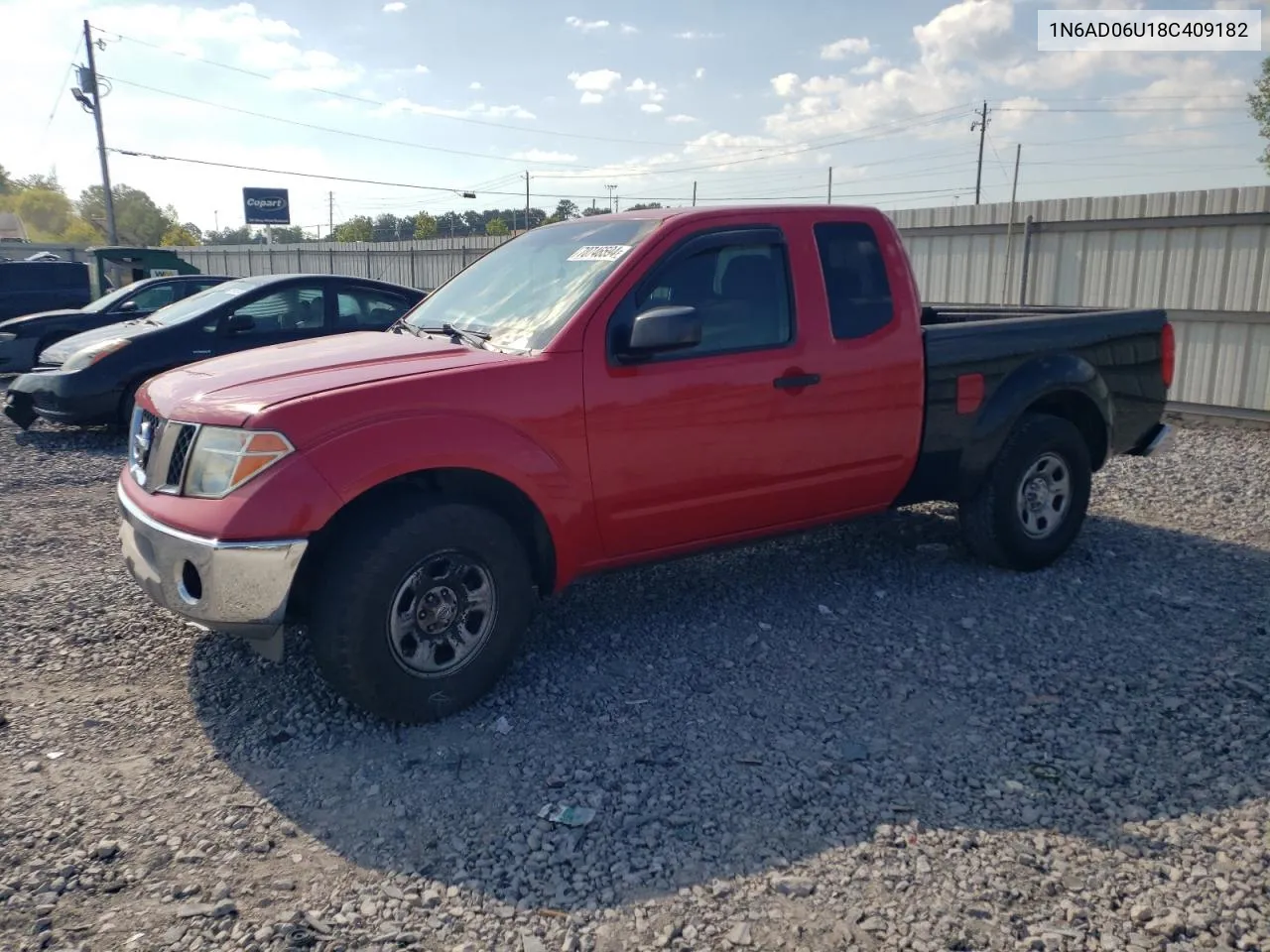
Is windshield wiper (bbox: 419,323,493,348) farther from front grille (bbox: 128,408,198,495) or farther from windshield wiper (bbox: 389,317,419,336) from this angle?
front grille (bbox: 128,408,198,495)

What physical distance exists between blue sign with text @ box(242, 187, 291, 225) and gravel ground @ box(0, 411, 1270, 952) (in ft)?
175

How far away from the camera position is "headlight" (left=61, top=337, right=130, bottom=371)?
9258mm

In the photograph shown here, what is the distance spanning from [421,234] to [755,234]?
49410 mm

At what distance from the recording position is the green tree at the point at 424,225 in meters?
52.2

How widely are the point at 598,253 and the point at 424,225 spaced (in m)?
53.7

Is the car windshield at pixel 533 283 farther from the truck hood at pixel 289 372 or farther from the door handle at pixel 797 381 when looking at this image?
the door handle at pixel 797 381

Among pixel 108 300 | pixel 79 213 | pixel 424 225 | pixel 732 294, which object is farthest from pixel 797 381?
pixel 79 213

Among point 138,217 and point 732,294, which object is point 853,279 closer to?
point 732,294

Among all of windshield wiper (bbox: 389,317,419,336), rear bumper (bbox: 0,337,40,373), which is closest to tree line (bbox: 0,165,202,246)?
rear bumper (bbox: 0,337,40,373)

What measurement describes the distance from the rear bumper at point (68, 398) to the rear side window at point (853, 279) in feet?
23.4

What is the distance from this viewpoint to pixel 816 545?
6.21 meters

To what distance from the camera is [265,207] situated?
5469cm

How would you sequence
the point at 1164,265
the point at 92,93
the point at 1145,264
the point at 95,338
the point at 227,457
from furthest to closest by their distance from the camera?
the point at 92,93 < the point at 1145,264 < the point at 1164,265 < the point at 95,338 < the point at 227,457

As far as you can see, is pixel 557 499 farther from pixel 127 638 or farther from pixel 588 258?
pixel 127 638
